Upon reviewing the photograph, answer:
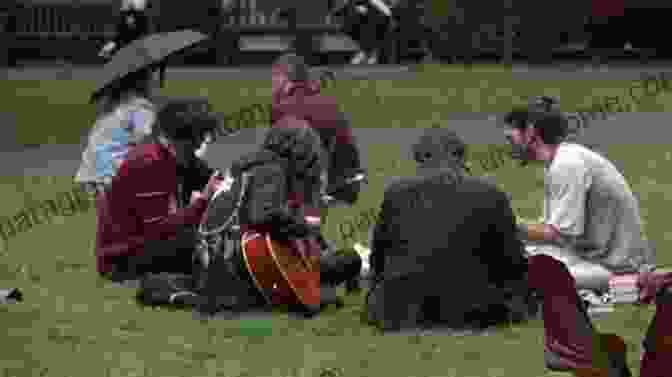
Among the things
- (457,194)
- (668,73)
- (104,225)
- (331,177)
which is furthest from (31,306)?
(668,73)

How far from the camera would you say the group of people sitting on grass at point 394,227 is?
8.95 meters

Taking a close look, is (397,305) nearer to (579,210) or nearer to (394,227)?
(394,227)

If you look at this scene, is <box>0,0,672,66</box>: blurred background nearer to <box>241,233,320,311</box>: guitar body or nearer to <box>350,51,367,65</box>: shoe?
<box>350,51,367,65</box>: shoe

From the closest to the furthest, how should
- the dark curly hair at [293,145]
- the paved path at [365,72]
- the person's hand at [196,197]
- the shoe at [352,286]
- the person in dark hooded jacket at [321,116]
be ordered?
the dark curly hair at [293,145] → the person's hand at [196,197] → the shoe at [352,286] → the person in dark hooded jacket at [321,116] → the paved path at [365,72]

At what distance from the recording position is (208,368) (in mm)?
8375

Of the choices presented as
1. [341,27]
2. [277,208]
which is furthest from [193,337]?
[341,27]

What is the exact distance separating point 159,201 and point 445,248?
206 cm

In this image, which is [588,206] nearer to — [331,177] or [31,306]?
[31,306]

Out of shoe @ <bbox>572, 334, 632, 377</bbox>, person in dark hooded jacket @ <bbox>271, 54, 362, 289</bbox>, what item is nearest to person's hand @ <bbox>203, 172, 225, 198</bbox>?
person in dark hooded jacket @ <bbox>271, 54, 362, 289</bbox>

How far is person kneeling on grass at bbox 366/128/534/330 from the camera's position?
351 inches

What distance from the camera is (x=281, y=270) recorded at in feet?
30.2

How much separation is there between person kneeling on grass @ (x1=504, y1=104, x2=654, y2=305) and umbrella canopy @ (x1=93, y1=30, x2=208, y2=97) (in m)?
2.90

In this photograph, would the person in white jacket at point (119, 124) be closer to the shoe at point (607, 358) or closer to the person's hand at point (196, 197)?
the person's hand at point (196, 197)

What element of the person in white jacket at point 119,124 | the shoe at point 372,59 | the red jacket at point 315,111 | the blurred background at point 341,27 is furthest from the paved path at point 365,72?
the person in white jacket at point 119,124
